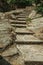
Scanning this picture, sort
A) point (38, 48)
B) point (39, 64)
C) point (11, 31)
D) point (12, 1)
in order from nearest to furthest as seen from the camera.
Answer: point (39, 64) → point (38, 48) → point (11, 31) → point (12, 1)

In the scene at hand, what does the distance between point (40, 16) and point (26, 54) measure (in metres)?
5.15

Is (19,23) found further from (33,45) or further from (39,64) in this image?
(39,64)

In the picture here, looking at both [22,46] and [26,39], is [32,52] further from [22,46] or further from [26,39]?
→ [26,39]

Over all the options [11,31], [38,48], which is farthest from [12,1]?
[38,48]

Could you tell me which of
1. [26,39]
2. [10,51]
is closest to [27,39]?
[26,39]

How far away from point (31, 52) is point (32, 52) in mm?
25

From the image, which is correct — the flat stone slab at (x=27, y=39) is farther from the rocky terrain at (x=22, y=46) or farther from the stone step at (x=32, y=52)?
the stone step at (x=32, y=52)

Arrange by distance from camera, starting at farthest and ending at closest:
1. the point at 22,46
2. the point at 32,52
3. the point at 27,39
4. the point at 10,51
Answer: the point at 27,39 < the point at 22,46 < the point at 10,51 < the point at 32,52

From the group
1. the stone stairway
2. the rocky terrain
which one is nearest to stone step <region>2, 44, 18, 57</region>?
the rocky terrain

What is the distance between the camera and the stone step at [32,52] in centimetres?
450

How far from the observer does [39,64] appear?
441 centimetres

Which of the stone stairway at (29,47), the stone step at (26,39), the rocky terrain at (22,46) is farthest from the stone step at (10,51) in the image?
the stone step at (26,39)

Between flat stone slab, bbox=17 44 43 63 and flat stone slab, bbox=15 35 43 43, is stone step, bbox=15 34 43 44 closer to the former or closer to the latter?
flat stone slab, bbox=15 35 43 43

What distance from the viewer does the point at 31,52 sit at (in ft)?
16.4
